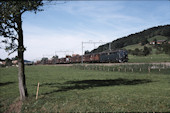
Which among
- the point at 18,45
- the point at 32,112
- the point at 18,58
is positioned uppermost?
the point at 18,45

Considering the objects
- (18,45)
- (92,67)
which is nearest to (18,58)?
(18,45)

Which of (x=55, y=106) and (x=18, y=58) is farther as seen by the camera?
(x=18, y=58)

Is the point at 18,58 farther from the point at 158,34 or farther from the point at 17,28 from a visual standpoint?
the point at 158,34

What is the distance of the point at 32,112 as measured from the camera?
12.1m

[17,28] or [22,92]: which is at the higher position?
[17,28]

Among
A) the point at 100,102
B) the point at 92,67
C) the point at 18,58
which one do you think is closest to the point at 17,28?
the point at 18,58

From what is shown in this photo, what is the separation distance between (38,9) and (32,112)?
8190 millimetres

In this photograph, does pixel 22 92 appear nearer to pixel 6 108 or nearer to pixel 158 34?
pixel 6 108

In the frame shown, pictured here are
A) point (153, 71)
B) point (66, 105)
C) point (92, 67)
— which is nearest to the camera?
point (66, 105)

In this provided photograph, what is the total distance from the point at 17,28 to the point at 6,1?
2.06m

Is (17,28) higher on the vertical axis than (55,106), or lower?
higher

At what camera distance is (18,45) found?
15258 mm

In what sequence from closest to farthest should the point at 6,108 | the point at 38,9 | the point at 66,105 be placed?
the point at 66,105 < the point at 6,108 < the point at 38,9

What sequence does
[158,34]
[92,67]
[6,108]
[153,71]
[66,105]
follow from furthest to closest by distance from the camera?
[158,34] → [92,67] → [153,71] → [6,108] → [66,105]
